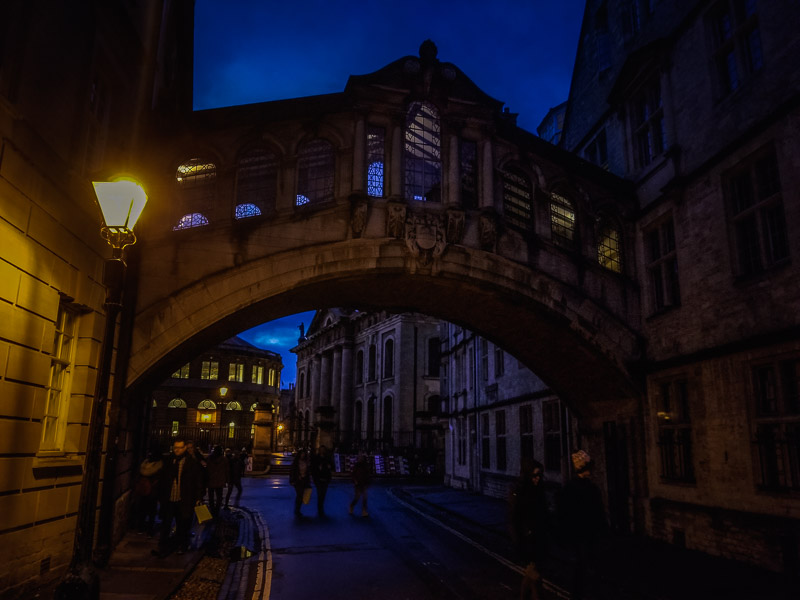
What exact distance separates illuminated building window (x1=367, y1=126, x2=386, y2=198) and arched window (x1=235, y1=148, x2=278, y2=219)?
7.00 ft

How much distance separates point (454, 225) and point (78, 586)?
32.8ft

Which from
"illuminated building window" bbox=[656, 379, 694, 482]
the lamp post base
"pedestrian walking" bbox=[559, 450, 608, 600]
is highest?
"illuminated building window" bbox=[656, 379, 694, 482]

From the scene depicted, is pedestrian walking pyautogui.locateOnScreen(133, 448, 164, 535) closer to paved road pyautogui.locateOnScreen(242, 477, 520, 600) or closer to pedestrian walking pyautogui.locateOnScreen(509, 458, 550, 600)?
paved road pyautogui.locateOnScreen(242, 477, 520, 600)

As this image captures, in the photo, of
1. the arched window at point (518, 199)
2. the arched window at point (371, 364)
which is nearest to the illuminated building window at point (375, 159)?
the arched window at point (518, 199)

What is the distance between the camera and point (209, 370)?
57.8 metres

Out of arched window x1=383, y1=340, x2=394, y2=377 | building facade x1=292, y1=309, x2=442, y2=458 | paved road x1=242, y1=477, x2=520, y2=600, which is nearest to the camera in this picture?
paved road x1=242, y1=477, x2=520, y2=600

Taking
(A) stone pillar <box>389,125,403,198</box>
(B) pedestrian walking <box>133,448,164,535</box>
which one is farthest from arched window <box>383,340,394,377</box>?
(B) pedestrian walking <box>133,448,164,535</box>

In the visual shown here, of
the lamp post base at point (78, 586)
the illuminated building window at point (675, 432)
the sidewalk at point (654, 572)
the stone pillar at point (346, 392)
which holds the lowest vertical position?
the sidewalk at point (654, 572)

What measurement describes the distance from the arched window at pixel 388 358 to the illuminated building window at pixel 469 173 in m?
34.4

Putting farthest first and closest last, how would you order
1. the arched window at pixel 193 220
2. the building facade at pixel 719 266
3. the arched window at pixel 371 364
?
1. the arched window at pixel 371 364
2. the arched window at pixel 193 220
3. the building facade at pixel 719 266

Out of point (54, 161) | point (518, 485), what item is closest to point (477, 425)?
point (518, 485)

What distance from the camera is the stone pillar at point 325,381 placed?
58.8 metres

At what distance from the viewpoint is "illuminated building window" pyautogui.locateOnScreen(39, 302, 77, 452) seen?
26.5ft

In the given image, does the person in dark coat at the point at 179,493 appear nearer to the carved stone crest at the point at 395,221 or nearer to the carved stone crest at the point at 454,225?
the carved stone crest at the point at 395,221
